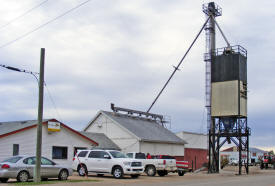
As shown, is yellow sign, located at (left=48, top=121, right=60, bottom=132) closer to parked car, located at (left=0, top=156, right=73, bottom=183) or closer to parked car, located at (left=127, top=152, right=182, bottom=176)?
parked car, located at (left=127, top=152, right=182, bottom=176)

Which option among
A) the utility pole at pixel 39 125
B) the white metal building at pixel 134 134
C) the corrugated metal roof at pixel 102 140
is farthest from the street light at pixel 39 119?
the white metal building at pixel 134 134

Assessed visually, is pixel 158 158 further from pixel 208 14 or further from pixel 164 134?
pixel 208 14

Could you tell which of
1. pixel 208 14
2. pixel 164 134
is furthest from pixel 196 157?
pixel 208 14

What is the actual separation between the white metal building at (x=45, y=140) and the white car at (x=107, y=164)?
457cm

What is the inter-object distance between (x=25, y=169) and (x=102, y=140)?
1940cm

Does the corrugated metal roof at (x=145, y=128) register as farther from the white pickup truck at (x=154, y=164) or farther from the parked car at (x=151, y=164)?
the parked car at (x=151, y=164)

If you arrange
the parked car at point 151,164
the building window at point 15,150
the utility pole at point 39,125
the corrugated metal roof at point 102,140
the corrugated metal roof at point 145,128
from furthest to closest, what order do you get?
the corrugated metal roof at point 145,128
the corrugated metal roof at point 102,140
the building window at point 15,150
the parked car at point 151,164
the utility pole at point 39,125

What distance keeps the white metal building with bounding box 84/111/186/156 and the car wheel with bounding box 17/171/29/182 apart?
1957 cm

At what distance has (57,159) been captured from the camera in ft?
111

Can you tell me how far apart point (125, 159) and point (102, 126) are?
732 inches

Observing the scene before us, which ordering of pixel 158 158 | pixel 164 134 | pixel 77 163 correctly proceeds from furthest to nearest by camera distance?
pixel 164 134
pixel 158 158
pixel 77 163

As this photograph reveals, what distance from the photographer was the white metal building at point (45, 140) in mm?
31344

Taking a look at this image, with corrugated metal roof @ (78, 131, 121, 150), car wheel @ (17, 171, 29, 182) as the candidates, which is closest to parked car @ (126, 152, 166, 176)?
corrugated metal roof @ (78, 131, 121, 150)

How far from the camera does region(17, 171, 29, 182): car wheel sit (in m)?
22.6
